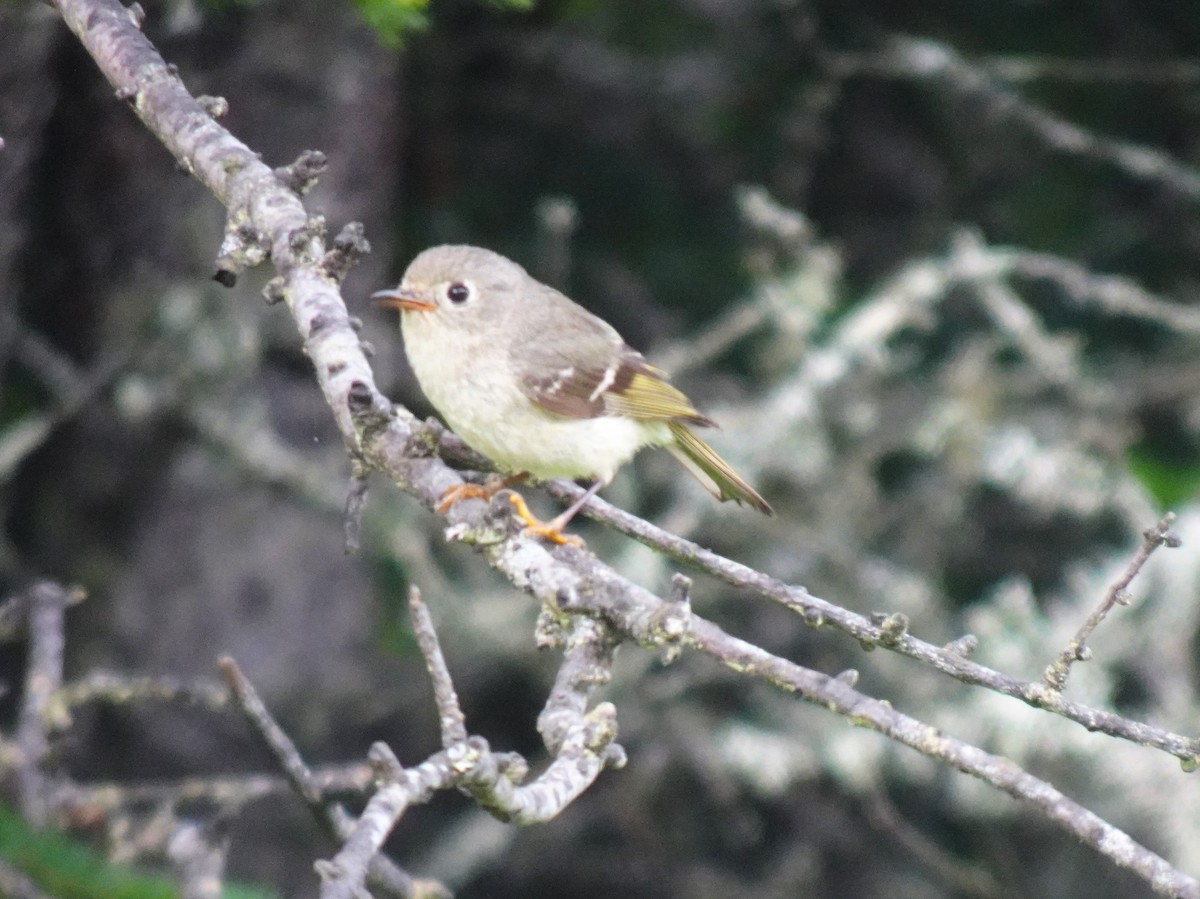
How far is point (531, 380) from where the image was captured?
13.0ft

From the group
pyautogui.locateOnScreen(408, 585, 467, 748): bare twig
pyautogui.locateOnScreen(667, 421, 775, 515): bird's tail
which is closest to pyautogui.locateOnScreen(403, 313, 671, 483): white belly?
pyautogui.locateOnScreen(667, 421, 775, 515): bird's tail

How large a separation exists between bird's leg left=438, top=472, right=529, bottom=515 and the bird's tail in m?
0.65

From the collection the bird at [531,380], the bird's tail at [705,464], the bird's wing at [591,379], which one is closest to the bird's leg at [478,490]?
the bird at [531,380]

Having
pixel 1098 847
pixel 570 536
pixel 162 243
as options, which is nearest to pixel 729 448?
pixel 570 536

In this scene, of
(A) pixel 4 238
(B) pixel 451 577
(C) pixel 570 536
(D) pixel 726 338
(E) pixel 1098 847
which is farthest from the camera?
(B) pixel 451 577

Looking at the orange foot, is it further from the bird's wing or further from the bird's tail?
the bird's tail

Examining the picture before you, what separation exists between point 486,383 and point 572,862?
120 inches

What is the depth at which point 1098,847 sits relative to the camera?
6.82ft

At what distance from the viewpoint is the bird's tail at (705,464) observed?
164 inches

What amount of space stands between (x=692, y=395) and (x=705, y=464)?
149cm

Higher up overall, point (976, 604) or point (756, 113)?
point (756, 113)

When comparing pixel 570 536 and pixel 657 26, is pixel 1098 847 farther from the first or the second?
pixel 657 26

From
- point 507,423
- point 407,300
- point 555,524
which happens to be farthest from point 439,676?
point 407,300

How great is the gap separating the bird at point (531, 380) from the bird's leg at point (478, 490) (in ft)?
0.04
